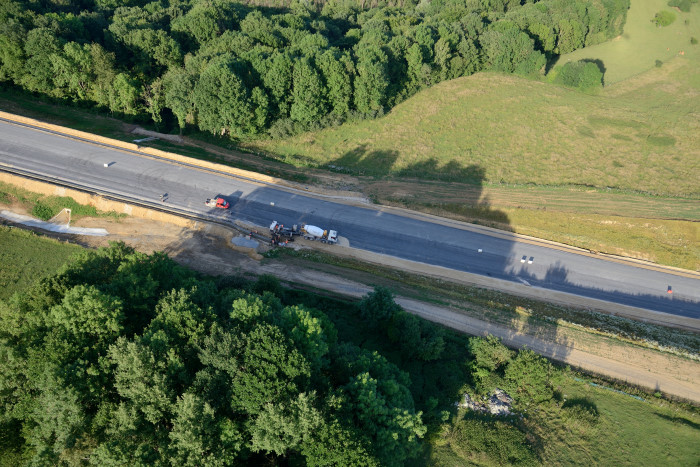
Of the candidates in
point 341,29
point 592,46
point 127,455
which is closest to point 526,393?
point 127,455

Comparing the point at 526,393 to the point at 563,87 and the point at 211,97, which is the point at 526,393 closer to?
the point at 211,97

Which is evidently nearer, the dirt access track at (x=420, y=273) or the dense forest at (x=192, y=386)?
the dense forest at (x=192, y=386)

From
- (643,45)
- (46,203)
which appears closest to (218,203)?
(46,203)

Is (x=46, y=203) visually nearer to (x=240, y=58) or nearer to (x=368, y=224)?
(x=240, y=58)

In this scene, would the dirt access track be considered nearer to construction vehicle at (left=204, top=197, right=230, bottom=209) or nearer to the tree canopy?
construction vehicle at (left=204, top=197, right=230, bottom=209)

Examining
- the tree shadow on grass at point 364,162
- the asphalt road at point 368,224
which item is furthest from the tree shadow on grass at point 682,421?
the tree shadow on grass at point 364,162

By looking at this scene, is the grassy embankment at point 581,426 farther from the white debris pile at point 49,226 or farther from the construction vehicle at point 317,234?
the construction vehicle at point 317,234
